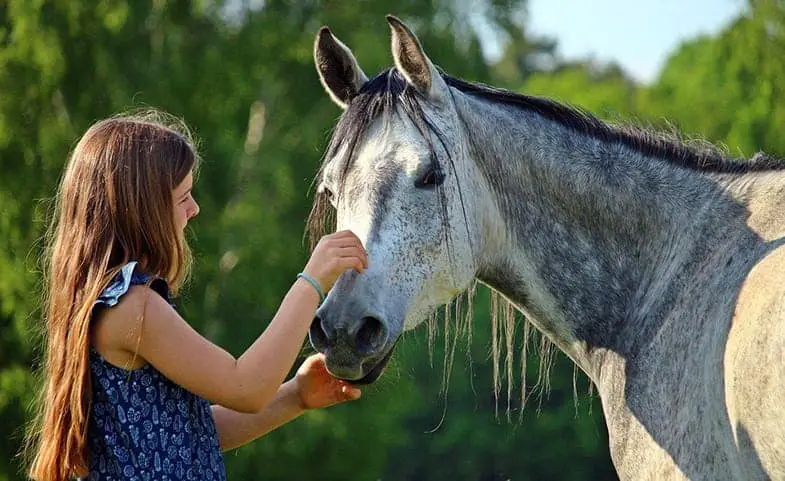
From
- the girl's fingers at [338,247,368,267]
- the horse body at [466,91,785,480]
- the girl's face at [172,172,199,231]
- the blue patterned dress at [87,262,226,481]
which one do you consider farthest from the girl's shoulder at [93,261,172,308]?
the horse body at [466,91,785,480]

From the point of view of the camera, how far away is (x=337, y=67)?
13.3ft

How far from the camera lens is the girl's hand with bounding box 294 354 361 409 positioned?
11.9ft

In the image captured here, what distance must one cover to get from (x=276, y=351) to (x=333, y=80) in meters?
1.39

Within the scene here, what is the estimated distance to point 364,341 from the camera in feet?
11.5

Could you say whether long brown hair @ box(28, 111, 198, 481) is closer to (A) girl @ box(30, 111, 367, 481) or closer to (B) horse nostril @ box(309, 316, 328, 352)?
(A) girl @ box(30, 111, 367, 481)

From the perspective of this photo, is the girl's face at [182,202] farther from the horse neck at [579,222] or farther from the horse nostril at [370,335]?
the horse neck at [579,222]

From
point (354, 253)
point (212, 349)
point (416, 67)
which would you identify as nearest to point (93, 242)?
point (212, 349)

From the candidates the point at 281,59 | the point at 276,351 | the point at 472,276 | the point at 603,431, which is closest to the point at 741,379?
the point at 472,276

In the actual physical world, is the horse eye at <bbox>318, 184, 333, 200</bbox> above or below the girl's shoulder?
above

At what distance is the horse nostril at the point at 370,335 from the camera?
3479 millimetres

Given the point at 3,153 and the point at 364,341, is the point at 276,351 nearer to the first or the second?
the point at 364,341

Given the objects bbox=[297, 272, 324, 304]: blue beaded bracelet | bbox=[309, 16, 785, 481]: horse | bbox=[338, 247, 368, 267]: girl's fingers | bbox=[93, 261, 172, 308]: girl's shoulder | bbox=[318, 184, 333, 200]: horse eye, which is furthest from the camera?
bbox=[318, 184, 333, 200]: horse eye

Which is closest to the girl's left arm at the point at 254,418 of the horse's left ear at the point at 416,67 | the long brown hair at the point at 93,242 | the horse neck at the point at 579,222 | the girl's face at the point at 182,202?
the long brown hair at the point at 93,242

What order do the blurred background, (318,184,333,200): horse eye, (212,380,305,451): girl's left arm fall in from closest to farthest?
1. (212,380,305,451): girl's left arm
2. (318,184,333,200): horse eye
3. the blurred background
